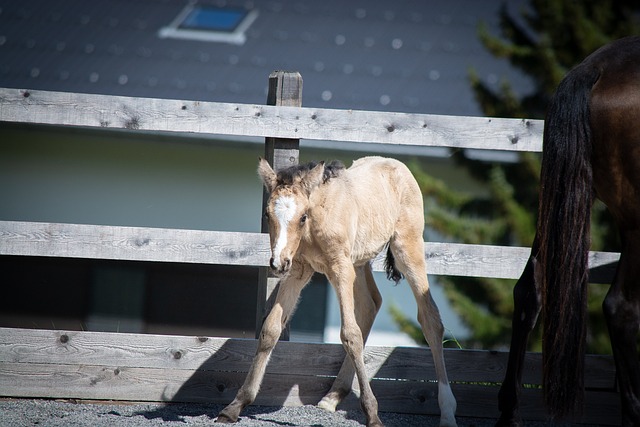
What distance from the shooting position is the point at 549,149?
4.06 m

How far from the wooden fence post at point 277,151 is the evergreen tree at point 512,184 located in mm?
3596

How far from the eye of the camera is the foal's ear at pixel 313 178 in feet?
13.2

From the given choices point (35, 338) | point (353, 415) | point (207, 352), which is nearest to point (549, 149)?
point (353, 415)

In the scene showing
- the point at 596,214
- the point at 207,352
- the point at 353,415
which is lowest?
the point at 353,415

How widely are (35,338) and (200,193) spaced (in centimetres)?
484

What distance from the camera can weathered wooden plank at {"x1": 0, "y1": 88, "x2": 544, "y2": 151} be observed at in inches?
186

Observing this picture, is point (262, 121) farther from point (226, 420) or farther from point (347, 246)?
point (226, 420)

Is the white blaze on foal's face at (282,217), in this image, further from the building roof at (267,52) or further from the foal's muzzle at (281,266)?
the building roof at (267,52)

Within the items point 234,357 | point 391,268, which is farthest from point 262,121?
point 234,357

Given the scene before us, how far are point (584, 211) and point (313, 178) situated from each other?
1433 millimetres

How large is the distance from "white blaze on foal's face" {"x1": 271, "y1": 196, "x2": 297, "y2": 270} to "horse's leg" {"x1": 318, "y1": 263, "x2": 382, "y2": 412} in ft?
3.87

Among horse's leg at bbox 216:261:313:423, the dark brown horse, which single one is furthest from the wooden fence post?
the dark brown horse

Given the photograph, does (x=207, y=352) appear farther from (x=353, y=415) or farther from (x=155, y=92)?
(x=155, y=92)

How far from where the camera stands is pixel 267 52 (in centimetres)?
1054
